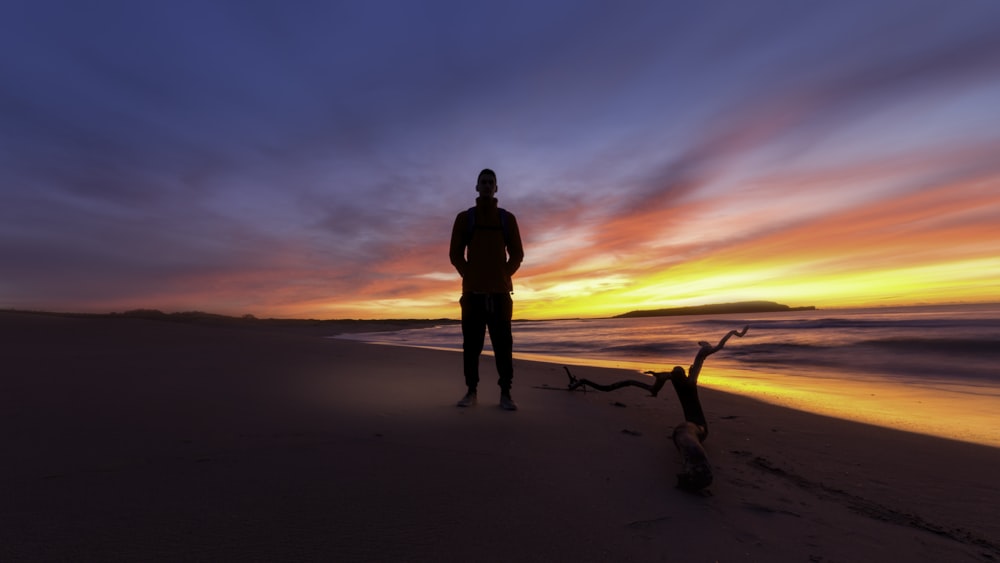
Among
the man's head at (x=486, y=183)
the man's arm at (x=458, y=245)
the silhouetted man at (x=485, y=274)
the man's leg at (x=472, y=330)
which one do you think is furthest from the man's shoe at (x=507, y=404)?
the man's head at (x=486, y=183)

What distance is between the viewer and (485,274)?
14.3 ft

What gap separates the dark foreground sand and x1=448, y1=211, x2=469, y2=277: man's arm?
4.23ft

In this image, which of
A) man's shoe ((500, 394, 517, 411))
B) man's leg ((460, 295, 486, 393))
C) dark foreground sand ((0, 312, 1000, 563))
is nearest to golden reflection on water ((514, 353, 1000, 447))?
dark foreground sand ((0, 312, 1000, 563))

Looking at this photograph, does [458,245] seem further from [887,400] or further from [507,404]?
[887,400]

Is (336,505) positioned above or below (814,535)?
above

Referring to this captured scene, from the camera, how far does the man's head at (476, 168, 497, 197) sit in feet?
14.6

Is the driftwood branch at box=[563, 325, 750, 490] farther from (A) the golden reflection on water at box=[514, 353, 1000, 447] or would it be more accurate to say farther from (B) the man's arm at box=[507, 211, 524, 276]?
(A) the golden reflection on water at box=[514, 353, 1000, 447]

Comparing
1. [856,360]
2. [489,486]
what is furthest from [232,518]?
[856,360]

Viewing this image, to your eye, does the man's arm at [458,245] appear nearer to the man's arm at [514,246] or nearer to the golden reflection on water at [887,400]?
the man's arm at [514,246]

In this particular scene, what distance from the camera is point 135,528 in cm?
153

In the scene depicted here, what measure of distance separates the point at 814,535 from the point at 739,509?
0.92 feet

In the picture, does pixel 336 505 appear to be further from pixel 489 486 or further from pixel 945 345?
pixel 945 345

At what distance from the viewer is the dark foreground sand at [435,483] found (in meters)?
1.57

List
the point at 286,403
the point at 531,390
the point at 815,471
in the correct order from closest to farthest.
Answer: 1. the point at 815,471
2. the point at 286,403
3. the point at 531,390
